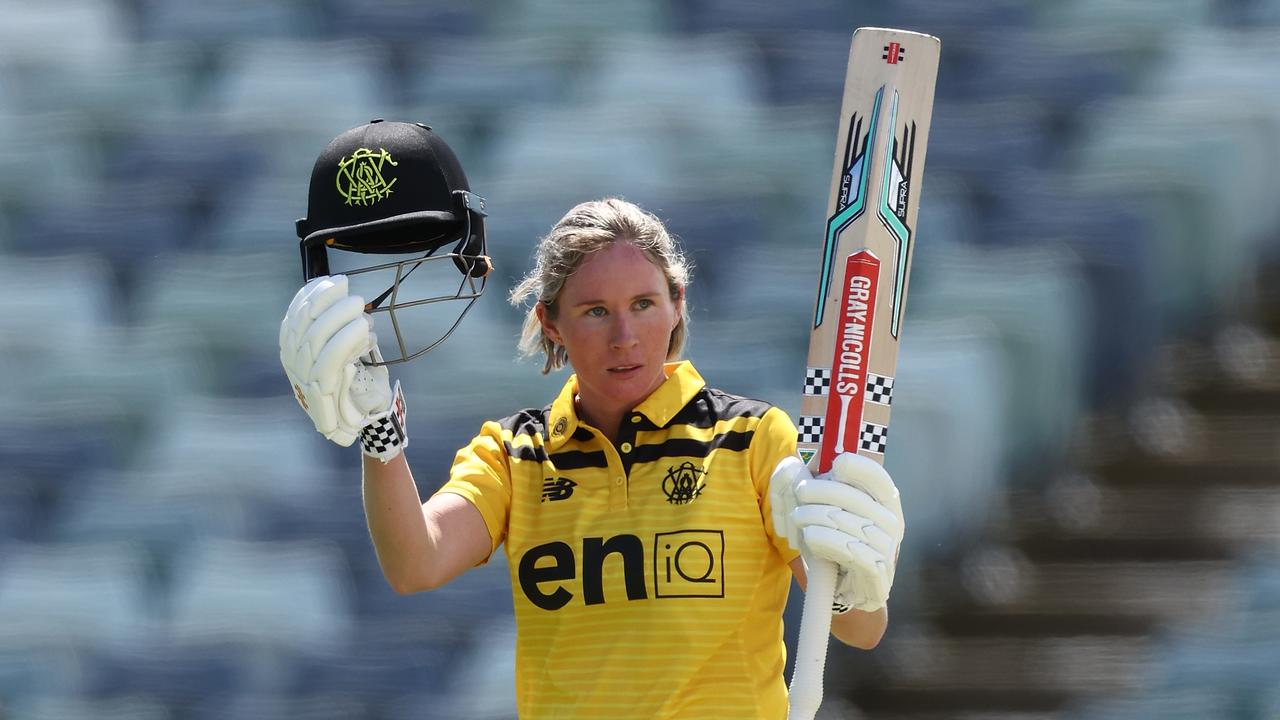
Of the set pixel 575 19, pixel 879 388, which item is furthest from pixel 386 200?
pixel 575 19

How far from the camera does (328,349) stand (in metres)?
1.48

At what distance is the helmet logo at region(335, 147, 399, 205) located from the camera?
159 centimetres

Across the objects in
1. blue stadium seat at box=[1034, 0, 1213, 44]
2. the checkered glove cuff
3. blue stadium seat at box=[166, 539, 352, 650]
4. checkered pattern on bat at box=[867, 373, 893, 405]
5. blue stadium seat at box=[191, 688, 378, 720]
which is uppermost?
blue stadium seat at box=[1034, 0, 1213, 44]

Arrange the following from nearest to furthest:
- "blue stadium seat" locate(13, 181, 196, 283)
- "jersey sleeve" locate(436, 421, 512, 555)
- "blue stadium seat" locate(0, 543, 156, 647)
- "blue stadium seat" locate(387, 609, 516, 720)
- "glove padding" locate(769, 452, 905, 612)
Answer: "glove padding" locate(769, 452, 905, 612), "jersey sleeve" locate(436, 421, 512, 555), "blue stadium seat" locate(387, 609, 516, 720), "blue stadium seat" locate(0, 543, 156, 647), "blue stadium seat" locate(13, 181, 196, 283)

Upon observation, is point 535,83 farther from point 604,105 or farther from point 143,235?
point 143,235

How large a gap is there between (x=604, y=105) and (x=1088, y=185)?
86 centimetres

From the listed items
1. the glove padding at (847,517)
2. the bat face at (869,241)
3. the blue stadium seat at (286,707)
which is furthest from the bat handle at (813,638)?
the blue stadium seat at (286,707)

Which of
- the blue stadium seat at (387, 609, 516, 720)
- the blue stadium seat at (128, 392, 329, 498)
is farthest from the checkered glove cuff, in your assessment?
the blue stadium seat at (128, 392, 329, 498)

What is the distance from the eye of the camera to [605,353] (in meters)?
1.64

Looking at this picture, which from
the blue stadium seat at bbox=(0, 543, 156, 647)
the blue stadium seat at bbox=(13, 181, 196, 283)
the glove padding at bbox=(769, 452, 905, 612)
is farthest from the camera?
the blue stadium seat at bbox=(13, 181, 196, 283)

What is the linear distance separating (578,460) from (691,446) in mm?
119

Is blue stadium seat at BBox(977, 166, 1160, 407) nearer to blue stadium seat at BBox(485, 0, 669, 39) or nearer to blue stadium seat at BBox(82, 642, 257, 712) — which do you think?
blue stadium seat at BBox(485, 0, 669, 39)

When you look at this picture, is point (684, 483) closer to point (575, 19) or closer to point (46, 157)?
point (575, 19)

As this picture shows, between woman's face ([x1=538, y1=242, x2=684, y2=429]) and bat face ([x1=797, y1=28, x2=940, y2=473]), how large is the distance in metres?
0.16
